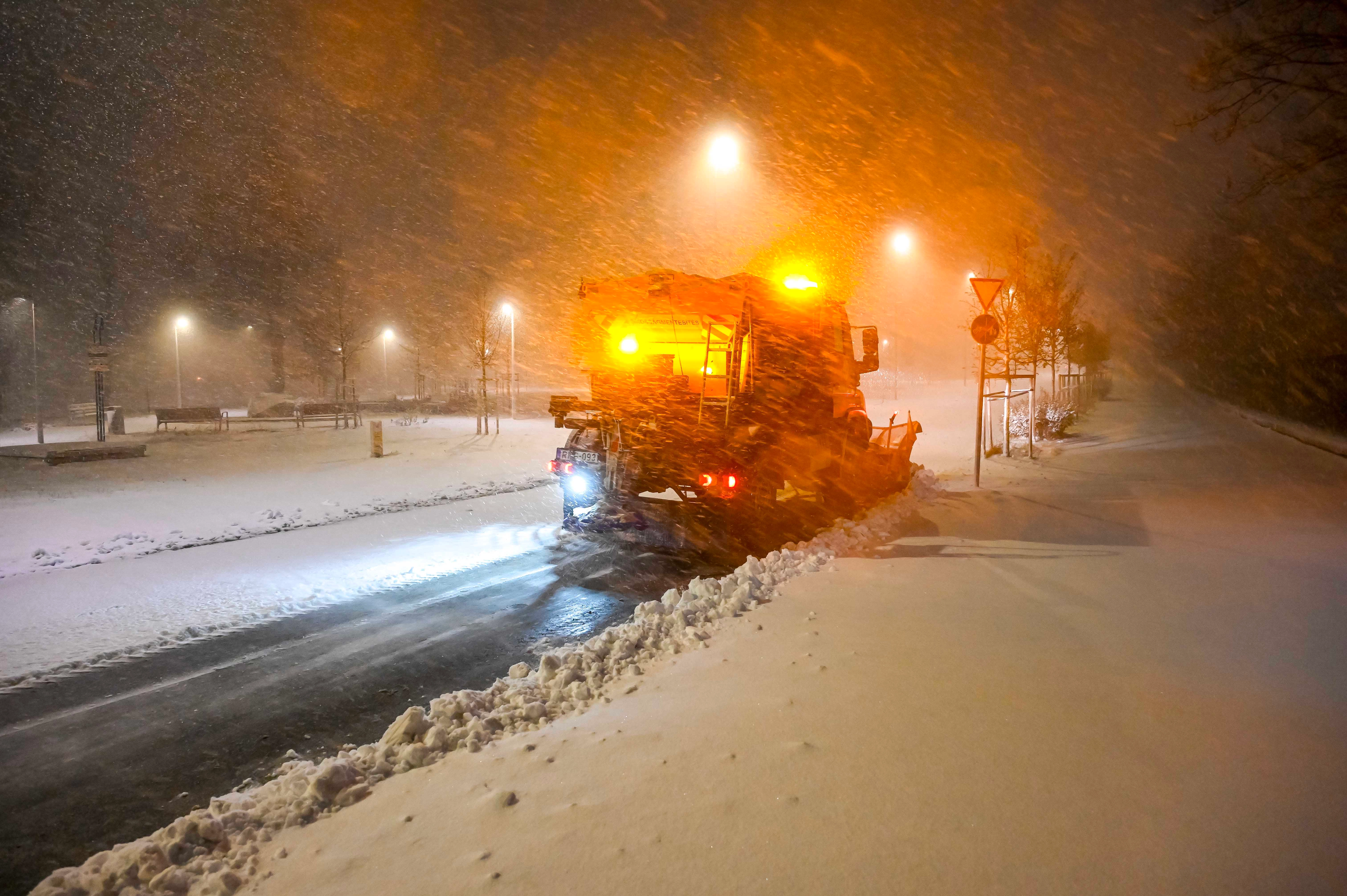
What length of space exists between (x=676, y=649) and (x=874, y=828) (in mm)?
2512

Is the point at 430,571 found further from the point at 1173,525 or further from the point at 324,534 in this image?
the point at 1173,525

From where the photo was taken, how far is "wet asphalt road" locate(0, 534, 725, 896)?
385cm

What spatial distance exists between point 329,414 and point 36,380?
1068 centimetres

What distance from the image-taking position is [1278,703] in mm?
4156

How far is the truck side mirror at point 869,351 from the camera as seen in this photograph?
12.4m

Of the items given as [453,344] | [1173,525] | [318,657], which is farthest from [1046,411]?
[453,344]

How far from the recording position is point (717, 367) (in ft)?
34.8

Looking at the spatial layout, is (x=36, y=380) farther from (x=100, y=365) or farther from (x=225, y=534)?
(x=225, y=534)

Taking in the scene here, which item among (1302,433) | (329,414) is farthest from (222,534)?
(1302,433)

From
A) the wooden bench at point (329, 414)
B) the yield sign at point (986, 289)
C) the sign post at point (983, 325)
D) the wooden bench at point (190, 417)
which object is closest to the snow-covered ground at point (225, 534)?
the sign post at point (983, 325)

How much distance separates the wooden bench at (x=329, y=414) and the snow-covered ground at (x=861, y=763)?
28.6 meters

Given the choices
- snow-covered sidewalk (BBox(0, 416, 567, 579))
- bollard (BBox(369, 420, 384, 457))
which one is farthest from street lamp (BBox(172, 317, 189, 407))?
bollard (BBox(369, 420, 384, 457))

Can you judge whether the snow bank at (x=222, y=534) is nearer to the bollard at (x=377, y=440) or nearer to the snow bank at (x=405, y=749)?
the bollard at (x=377, y=440)

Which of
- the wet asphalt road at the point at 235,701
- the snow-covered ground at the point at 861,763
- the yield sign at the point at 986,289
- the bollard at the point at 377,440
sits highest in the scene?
the yield sign at the point at 986,289
